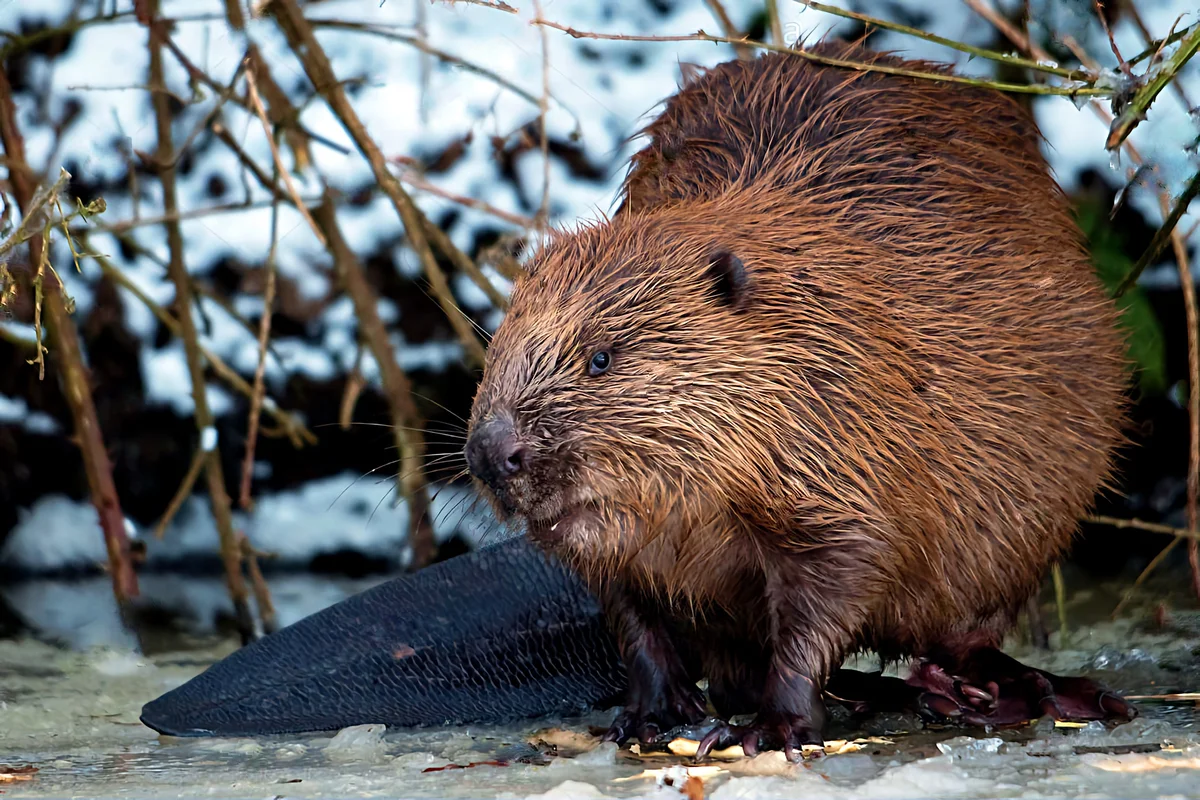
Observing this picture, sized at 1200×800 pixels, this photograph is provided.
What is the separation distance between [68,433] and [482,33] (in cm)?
143

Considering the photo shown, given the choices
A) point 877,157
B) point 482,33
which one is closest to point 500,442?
point 877,157

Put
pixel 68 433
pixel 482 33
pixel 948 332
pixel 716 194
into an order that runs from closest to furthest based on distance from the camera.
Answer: pixel 948 332 → pixel 716 194 → pixel 68 433 → pixel 482 33

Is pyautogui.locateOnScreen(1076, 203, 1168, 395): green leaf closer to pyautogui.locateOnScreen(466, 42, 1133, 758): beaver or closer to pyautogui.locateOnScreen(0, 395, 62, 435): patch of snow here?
pyautogui.locateOnScreen(466, 42, 1133, 758): beaver

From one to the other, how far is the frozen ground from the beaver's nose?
328 millimetres

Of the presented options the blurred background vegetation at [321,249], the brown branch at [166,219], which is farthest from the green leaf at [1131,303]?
the brown branch at [166,219]

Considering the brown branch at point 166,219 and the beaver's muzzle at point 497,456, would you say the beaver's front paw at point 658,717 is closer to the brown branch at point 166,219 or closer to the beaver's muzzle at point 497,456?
the beaver's muzzle at point 497,456

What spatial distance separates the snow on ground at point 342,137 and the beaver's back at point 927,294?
130 centimetres

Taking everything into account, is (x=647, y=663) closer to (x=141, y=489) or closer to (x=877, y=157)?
(x=877, y=157)

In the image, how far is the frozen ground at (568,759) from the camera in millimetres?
1378

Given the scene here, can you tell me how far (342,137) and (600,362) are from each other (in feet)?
7.19

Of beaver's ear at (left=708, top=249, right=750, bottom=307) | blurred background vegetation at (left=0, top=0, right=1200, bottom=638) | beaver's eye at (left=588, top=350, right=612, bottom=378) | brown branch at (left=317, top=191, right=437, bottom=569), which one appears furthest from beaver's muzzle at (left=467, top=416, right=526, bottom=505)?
blurred background vegetation at (left=0, top=0, right=1200, bottom=638)

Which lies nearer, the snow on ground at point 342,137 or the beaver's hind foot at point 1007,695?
the beaver's hind foot at point 1007,695

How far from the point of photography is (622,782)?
1477 millimetres

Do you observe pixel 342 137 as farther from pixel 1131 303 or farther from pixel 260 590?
A: pixel 1131 303
